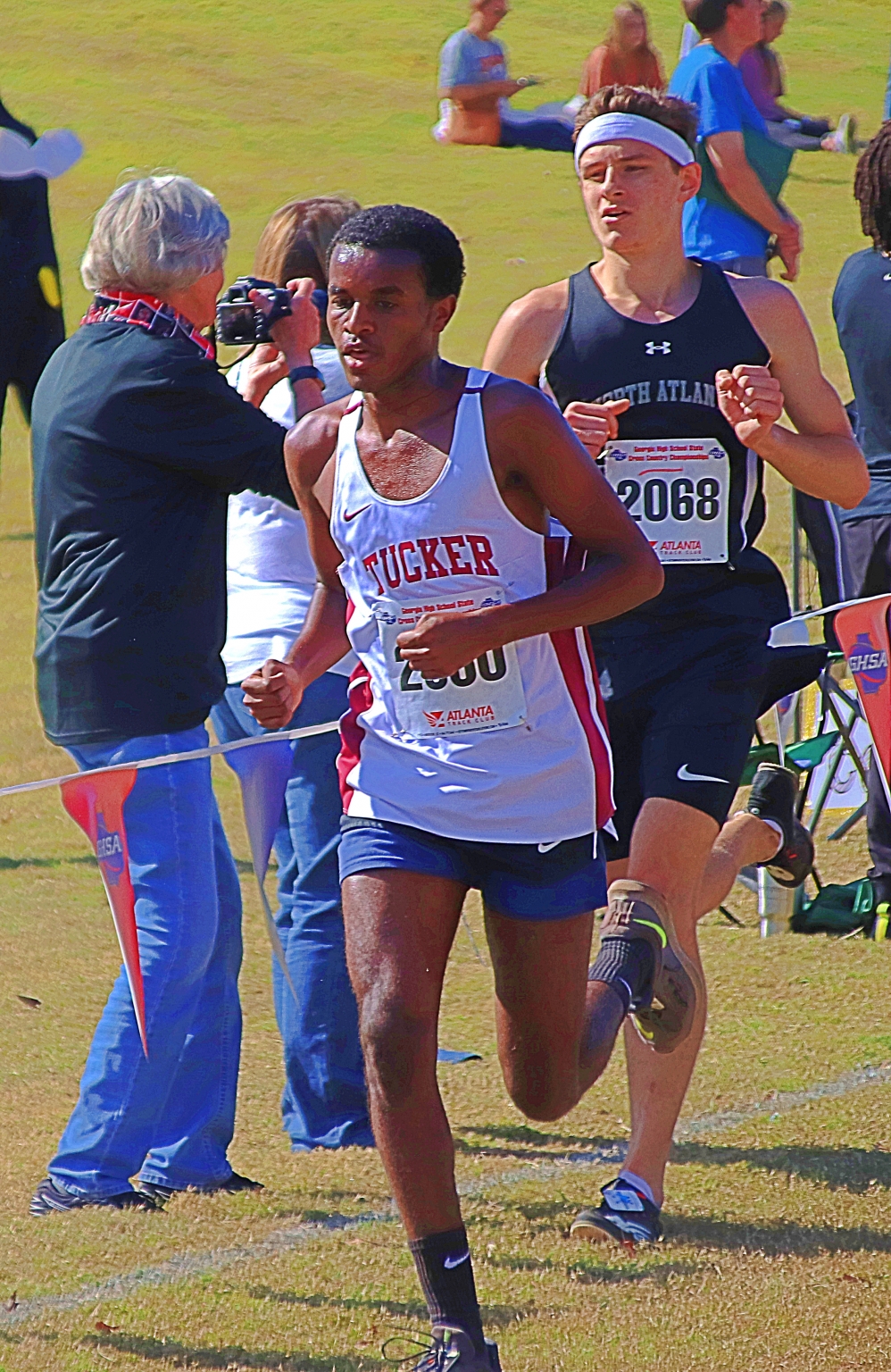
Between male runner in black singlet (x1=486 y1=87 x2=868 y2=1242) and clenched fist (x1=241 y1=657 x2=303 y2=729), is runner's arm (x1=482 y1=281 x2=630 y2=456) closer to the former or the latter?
male runner in black singlet (x1=486 y1=87 x2=868 y2=1242)

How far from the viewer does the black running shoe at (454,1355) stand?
112 inches

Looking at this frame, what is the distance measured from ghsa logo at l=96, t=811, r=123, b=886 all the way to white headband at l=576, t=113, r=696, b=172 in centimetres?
164

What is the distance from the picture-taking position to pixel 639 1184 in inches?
149

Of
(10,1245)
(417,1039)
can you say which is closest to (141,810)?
(10,1245)

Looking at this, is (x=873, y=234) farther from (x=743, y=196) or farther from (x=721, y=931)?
(x=743, y=196)

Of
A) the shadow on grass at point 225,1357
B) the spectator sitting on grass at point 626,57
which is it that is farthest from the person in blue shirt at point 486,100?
the shadow on grass at point 225,1357

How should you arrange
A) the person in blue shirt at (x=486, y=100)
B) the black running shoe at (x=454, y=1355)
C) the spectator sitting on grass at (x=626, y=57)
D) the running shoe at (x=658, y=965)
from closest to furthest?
the black running shoe at (x=454, y=1355) → the running shoe at (x=658, y=965) → the spectator sitting on grass at (x=626, y=57) → the person in blue shirt at (x=486, y=100)

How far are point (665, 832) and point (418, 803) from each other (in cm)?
81

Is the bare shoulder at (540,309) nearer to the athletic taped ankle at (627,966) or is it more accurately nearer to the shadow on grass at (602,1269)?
the athletic taped ankle at (627,966)

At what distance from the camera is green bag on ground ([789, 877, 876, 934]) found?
610 centimetres

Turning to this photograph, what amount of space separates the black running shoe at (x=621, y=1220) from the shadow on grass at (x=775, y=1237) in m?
0.05

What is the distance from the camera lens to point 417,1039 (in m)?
2.92

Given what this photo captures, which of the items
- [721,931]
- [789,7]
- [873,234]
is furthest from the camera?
[789,7]

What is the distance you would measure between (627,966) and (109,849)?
0.97 metres
